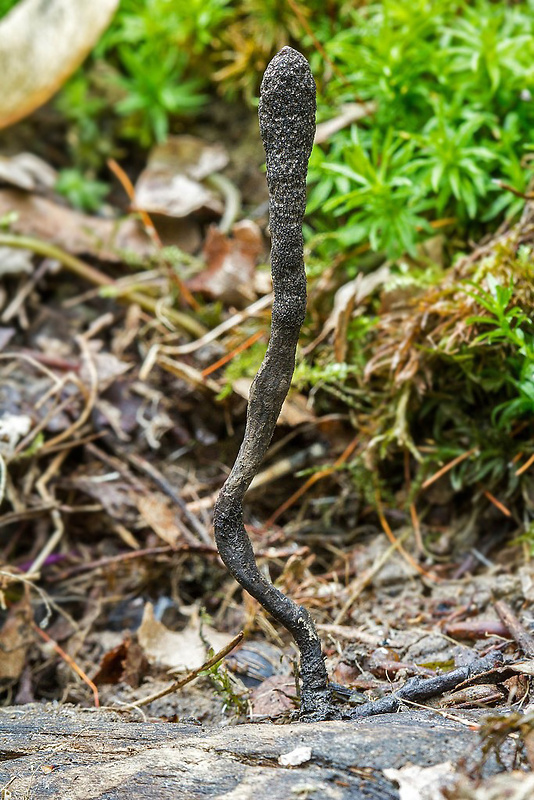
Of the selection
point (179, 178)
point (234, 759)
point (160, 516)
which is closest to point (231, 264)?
point (179, 178)

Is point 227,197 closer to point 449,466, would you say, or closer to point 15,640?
point 449,466

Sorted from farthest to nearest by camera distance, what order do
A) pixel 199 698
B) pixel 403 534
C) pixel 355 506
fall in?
pixel 355 506, pixel 403 534, pixel 199 698

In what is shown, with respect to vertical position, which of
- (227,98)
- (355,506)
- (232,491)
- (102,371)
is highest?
(227,98)

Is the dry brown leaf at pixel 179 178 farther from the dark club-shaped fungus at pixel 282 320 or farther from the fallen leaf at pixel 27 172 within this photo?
the dark club-shaped fungus at pixel 282 320

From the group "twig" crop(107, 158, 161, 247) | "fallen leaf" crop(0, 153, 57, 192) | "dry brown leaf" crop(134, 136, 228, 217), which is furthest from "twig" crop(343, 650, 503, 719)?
"fallen leaf" crop(0, 153, 57, 192)

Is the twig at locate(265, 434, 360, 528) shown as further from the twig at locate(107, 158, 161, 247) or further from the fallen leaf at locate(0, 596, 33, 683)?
the twig at locate(107, 158, 161, 247)

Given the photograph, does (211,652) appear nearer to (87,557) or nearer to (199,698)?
(199,698)

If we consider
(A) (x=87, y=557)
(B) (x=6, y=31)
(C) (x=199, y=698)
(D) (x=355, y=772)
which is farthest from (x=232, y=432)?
(B) (x=6, y=31)
